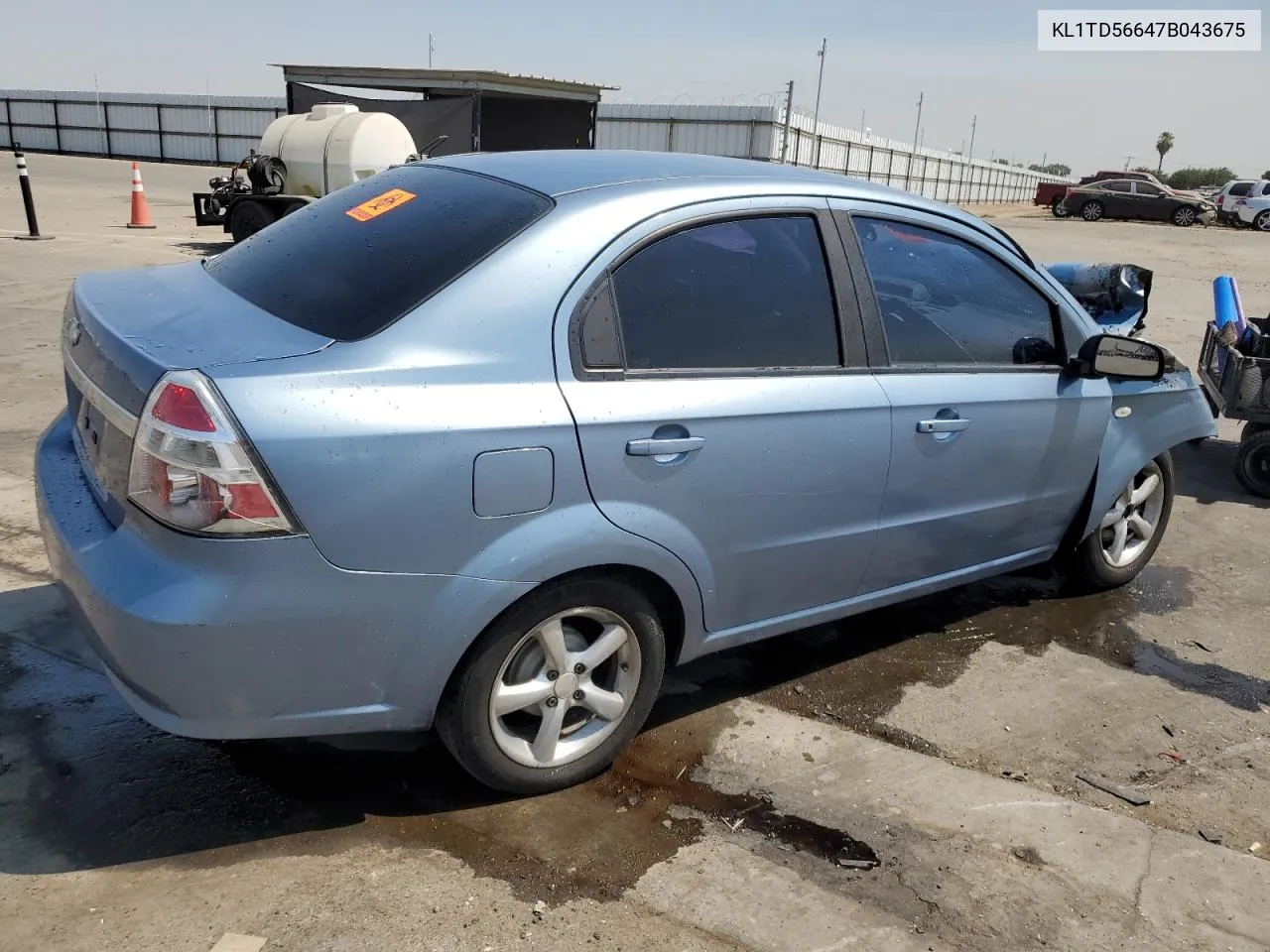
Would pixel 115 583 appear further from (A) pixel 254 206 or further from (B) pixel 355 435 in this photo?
(A) pixel 254 206

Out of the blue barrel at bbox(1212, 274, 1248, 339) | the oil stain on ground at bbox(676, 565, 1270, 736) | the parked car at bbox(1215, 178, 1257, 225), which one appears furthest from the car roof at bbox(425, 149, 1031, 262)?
the parked car at bbox(1215, 178, 1257, 225)

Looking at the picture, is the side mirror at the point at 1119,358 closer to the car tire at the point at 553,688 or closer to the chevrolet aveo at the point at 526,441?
the chevrolet aveo at the point at 526,441

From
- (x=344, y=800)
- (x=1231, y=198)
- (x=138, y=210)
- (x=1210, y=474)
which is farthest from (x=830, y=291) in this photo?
(x=1231, y=198)

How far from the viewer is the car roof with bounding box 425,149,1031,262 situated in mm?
2896

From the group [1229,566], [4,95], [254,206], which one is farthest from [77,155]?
[1229,566]

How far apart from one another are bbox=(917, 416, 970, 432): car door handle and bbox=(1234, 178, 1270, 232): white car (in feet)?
121

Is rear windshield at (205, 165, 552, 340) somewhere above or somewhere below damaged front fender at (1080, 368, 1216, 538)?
above

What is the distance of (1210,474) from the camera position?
6.51 meters

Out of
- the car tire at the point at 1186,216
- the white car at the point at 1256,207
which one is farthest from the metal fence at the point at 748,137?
the white car at the point at 1256,207

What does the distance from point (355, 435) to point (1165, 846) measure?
8.03ft

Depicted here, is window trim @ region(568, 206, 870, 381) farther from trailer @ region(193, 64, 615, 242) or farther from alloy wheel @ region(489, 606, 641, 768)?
trailer @ region(193, 64, 615, 242)

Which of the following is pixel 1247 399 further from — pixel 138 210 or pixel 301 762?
pixel 138 210

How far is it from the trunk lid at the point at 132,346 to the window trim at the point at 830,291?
66 cm

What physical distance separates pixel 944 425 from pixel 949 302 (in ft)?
1.60
